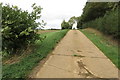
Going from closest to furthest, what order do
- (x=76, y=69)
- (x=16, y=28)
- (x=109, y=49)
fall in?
(x=76, y=69)
(x=16, y=28)
(x=109, y=49)

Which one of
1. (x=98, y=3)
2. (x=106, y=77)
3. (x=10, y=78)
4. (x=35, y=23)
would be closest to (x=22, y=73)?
(x=10, y=78)

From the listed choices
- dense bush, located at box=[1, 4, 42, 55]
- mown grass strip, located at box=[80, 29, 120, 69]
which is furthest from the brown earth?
dense bush, located at box=[1, 4, 42, 55]

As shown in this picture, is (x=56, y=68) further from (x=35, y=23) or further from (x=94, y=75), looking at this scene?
(x=35, y=23)

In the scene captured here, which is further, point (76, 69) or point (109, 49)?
point (109, 49)

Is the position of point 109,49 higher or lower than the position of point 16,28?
lower

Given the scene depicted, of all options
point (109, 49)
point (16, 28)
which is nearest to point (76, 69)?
point (16, 28)

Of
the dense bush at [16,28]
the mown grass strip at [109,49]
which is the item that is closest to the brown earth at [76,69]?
the mown grass strip at [109,49]

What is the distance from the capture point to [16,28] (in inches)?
260

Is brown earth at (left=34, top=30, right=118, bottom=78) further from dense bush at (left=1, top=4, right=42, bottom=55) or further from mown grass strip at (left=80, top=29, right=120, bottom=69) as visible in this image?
dense bush at (left=1, top=4, right=42, bottom=55)

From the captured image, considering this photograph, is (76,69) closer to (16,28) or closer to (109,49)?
(16,28)

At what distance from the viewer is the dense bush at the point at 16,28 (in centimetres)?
642

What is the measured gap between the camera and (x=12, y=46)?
698 cm

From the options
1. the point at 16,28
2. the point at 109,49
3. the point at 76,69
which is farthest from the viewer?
the point at 109,49

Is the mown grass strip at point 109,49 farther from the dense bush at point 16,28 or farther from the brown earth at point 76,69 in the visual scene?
the dense bush at point 16,28
